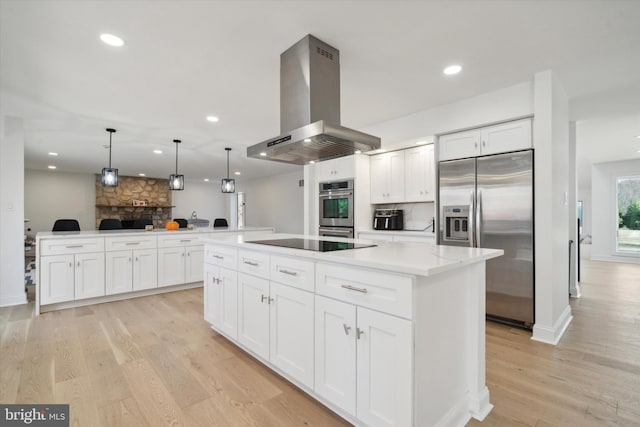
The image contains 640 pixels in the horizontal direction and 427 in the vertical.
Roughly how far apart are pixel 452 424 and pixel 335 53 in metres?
2.54

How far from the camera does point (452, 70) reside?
263cm

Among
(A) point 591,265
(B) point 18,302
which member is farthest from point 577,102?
(B) point 18,302

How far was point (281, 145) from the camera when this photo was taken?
2.24 metres

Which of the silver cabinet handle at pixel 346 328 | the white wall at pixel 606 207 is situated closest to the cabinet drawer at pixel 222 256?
the silver cabinet handle at pixel 346 328

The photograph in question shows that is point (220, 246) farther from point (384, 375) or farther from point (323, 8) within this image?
point (323, 8)

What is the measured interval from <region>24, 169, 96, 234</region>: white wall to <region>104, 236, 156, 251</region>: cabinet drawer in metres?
6.50

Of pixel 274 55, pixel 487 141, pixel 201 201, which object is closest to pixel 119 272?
pixel 274 55

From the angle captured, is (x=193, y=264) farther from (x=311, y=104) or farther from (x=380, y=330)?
(x=380, y=330)

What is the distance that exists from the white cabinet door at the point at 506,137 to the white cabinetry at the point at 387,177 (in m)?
1.15

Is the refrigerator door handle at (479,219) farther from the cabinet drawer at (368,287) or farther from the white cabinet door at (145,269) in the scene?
the white cabinet door at (145,269)

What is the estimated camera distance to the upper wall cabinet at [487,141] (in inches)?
114

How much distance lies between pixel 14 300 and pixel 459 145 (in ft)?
19.3

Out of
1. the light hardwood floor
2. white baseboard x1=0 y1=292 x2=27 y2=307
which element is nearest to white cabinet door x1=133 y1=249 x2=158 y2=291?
the light hardwood floor

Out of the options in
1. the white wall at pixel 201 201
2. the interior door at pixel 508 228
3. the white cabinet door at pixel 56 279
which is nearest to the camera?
the interior door at pixel 508 228
